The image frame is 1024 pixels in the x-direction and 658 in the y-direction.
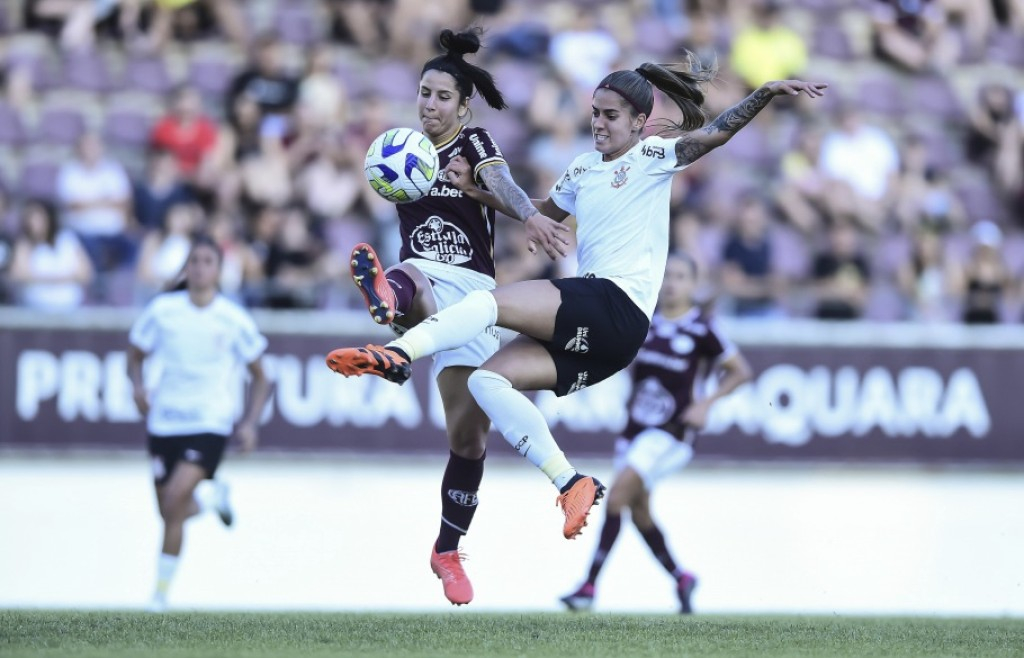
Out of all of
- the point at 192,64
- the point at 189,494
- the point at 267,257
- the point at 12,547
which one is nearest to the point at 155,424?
the point at 189,494

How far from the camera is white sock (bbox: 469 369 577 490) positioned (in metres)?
7.68

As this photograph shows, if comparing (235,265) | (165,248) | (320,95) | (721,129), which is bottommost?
(235,265)

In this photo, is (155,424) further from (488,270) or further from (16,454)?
(16,454)

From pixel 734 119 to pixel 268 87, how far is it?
10553 millimetres

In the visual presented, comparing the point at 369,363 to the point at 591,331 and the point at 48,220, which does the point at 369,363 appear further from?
the point at 48,220

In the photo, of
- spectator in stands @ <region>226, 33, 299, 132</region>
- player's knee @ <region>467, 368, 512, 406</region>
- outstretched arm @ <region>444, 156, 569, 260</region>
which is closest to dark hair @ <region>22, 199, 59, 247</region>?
spectator in stands @ <region>226, 33, 299, 132</region>

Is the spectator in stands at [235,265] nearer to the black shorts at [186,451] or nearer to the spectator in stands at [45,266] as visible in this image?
the spectator in stands at [45,266]

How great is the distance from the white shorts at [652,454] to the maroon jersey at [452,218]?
2846 millimetres

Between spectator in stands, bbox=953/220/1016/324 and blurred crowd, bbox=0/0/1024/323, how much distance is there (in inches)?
1.4

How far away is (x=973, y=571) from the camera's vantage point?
1250 cm

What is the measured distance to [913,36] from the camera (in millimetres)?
20578

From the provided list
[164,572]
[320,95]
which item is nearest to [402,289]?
[164,572]

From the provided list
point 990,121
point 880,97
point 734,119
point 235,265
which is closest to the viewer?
point 734,119

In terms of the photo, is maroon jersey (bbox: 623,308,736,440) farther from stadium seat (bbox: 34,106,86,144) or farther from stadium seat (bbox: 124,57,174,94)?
stadium seat (bbox: 34,106,86,144)
